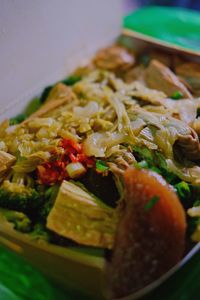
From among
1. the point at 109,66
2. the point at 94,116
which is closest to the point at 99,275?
the point at 94,116

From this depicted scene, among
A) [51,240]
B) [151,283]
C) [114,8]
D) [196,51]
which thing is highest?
[114,8]

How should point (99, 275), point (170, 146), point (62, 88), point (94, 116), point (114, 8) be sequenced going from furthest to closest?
point (114, 8)
point (62, 88)
point (94, 116)
point (170, 146)
point (99, 275)

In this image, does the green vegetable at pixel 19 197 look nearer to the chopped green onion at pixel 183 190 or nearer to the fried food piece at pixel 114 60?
the chopped green onion at pixel 183 190

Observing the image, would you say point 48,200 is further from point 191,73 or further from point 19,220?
point 191,73

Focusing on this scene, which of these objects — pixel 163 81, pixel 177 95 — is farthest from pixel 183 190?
pixel 163 81

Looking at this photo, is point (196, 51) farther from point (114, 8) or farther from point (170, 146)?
point (170, 146)
